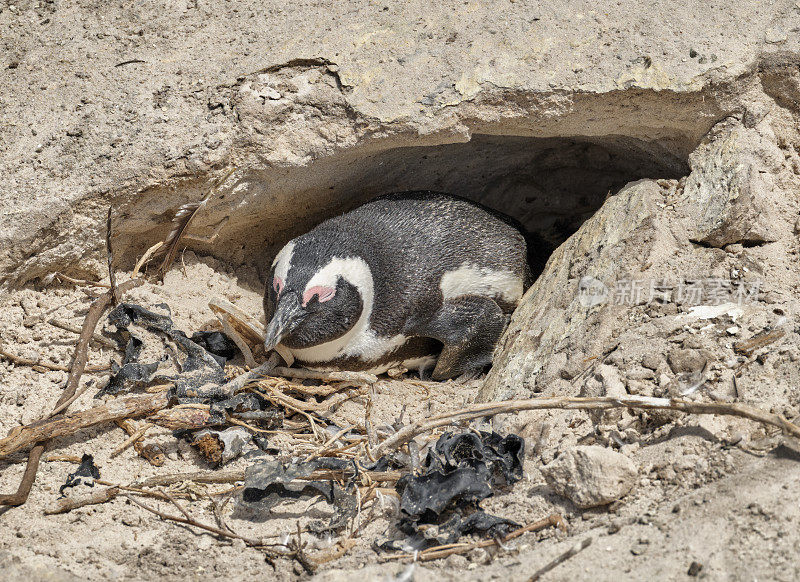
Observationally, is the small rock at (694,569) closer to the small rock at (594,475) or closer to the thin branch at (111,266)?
the small rock at (594,475)

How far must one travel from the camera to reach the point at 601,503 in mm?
2100

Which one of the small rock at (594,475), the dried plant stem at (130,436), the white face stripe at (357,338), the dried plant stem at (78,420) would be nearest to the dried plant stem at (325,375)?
the white face stripe at (357,338)

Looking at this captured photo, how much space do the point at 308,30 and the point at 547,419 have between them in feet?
6.75

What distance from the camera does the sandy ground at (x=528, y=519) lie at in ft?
5.94

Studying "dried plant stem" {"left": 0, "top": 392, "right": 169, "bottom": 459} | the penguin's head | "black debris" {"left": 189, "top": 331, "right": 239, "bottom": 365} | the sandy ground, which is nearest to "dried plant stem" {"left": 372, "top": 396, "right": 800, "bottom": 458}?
the sandy ground

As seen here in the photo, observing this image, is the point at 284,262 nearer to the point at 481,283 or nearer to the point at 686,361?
the point at 481,283

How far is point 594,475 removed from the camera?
2.09m

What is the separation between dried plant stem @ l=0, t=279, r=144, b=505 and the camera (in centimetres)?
251

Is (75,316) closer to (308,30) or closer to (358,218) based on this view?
(358,218)

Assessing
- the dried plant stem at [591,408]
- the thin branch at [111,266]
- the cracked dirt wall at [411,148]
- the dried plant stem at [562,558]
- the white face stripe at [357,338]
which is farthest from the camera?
the white face stripe at [357,338]

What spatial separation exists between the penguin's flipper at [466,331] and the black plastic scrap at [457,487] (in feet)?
3.65

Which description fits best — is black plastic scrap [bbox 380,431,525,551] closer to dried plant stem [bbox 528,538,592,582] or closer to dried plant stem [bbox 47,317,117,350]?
dried plant stem [bbox 528,538,592,582]

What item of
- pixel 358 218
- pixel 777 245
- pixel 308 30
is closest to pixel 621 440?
pixel 777 245

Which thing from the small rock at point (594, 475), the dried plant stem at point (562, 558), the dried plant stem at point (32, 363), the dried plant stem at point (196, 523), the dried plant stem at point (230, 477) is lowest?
the dried plant stem at point (196, 523)
